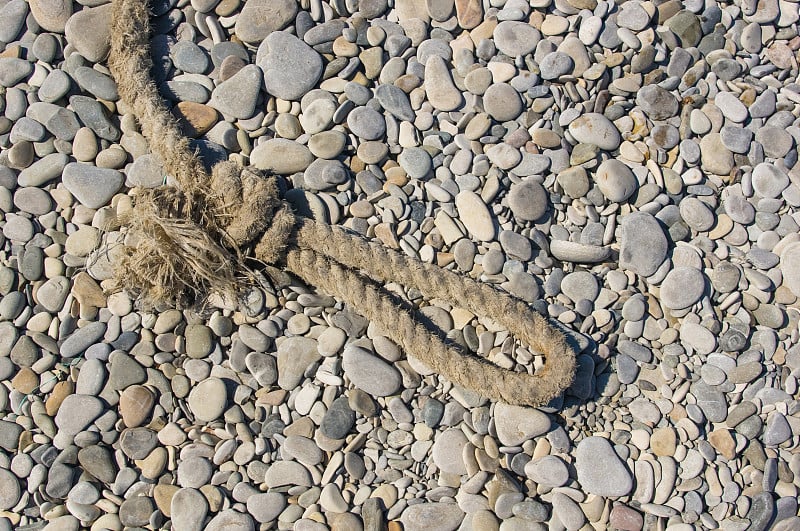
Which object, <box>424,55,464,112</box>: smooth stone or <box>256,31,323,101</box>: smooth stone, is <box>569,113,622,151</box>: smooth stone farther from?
<box>256,31,323,101</box>: smooth stone

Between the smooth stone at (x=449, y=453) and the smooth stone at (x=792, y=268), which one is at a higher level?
the smooth stone at (x=792, y=268)

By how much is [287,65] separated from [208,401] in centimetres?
111

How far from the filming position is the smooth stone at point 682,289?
2039 mm

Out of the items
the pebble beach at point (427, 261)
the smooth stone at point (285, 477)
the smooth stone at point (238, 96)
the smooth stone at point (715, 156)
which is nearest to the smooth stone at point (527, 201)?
the pebble beach at point (427, 261)

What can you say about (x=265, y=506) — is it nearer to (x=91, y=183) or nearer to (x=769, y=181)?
(x=91, y=183)

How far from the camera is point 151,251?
1797 mm

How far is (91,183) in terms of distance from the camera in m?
2.01

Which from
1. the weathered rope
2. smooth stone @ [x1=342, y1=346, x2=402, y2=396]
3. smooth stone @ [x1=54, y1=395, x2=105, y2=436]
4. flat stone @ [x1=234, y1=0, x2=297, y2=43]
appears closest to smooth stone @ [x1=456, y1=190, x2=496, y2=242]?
the weathered rope

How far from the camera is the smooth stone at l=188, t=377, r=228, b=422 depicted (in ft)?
6.20

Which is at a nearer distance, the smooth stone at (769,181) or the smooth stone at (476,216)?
the smooth stone at (476,216)

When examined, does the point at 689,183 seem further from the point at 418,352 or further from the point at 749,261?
the point at 418,352

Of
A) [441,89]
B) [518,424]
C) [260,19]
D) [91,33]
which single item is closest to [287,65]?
[260,19]

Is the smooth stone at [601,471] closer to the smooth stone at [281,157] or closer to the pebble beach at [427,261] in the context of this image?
the pebble beach at [427,261]

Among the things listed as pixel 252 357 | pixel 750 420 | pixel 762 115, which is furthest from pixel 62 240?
pixel 762 115
